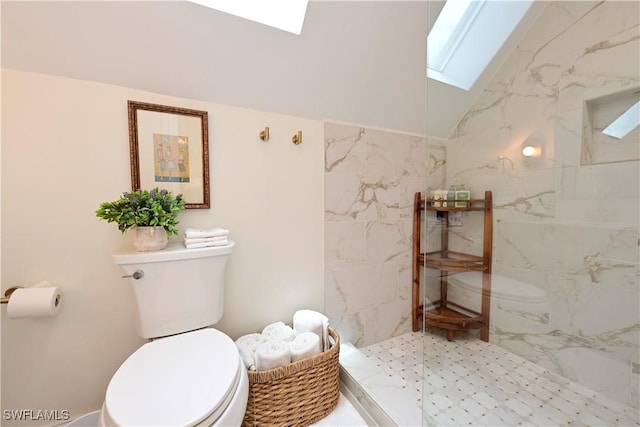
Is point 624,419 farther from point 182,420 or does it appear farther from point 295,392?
point 182,420

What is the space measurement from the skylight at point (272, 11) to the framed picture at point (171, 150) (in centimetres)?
46

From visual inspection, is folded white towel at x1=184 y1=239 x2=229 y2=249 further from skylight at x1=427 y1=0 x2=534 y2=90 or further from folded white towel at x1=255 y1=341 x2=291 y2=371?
skylight at x1=427 y1=0 x2=534 y2=90

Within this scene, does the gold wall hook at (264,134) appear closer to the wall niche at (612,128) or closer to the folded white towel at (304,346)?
the folded white towel at (304,346)

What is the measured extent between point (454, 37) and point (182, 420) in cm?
218

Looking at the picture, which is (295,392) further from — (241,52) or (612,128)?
(612,128)

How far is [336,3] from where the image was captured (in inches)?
43.4

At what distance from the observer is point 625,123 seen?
116cm

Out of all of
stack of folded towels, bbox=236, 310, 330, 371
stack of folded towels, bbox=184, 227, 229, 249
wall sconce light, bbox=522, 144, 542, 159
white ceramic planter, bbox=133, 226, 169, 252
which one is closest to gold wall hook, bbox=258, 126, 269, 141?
stack of folded towels, bbox=184, 227, 229, 249

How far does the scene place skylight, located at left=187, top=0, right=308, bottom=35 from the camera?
107 centimetres

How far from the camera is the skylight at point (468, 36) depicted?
4.78 feet

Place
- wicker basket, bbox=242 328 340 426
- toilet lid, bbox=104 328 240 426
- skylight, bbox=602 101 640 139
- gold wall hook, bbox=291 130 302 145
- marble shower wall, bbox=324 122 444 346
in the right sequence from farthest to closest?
marble shower wall, bbox=324 122 444 346, gold wall hook, bbox=291 130 302 145, skylight, bbox=602 101 640 139, wicker basket, bbox=242 328 340 426, toilet lid, bbox=104 328 240 426

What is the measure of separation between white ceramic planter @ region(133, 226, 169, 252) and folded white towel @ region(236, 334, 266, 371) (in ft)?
1.87

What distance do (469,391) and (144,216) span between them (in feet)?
5.73

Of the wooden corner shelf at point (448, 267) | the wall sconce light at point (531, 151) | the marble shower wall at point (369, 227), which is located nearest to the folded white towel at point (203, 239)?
the marble shower wall at point (369, 227)
